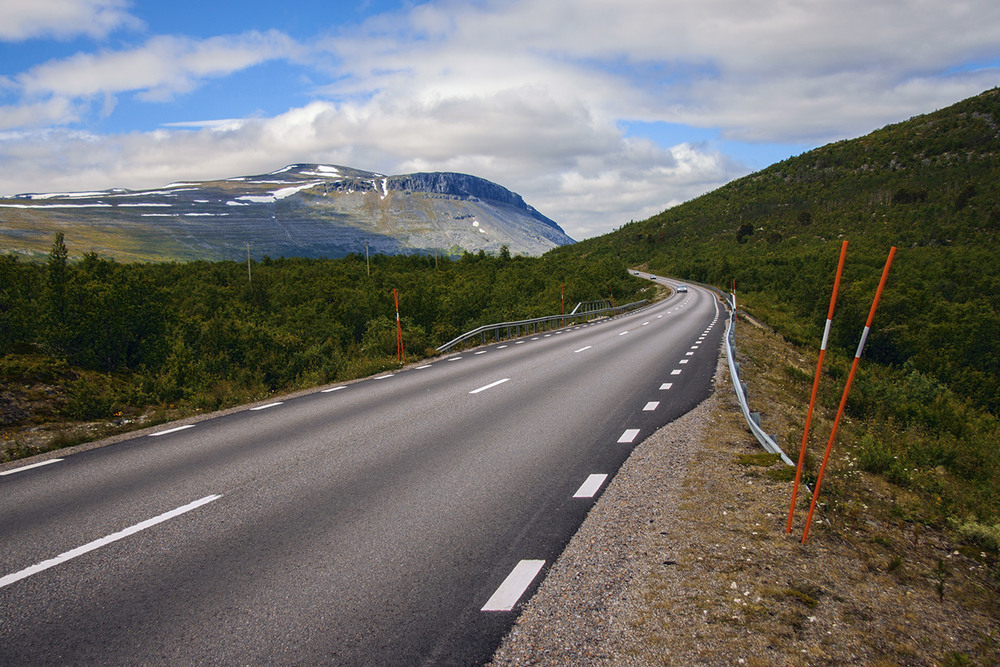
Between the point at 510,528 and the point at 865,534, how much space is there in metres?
2.84

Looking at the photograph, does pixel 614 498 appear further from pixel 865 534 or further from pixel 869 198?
pixel 869 198

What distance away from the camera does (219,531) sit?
4.84 meters

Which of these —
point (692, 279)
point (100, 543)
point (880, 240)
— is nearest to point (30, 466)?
point (100, 543)

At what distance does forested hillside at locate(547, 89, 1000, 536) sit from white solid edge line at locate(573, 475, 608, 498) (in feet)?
10.3

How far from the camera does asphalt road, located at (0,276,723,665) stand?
3305 mm

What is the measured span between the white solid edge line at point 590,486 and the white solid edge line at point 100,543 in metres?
3.48

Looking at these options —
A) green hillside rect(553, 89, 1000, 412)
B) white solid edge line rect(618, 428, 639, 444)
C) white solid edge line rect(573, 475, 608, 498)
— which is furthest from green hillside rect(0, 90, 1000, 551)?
white solid edge line rect(573, 475, 608, 498)

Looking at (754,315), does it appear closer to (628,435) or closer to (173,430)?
(628,435)

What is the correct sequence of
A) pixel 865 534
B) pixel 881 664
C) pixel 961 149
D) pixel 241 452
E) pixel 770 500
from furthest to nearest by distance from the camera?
pixel 961 149 < pixel 241 452 < pixel 770 500 < pixel 865 534 < pixel 881 664

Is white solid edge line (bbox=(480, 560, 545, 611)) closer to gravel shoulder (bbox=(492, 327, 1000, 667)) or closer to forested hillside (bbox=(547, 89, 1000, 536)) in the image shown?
gravel shoulder (bbox=(492, 327, 1000, 667))

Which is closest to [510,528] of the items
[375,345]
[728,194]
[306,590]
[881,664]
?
[306,590]

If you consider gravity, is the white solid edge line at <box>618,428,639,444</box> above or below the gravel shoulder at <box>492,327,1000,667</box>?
below

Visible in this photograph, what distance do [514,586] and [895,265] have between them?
218 ft

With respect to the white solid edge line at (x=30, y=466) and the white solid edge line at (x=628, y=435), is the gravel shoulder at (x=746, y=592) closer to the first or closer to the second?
the white solid edge line at (x=628, y=435)
